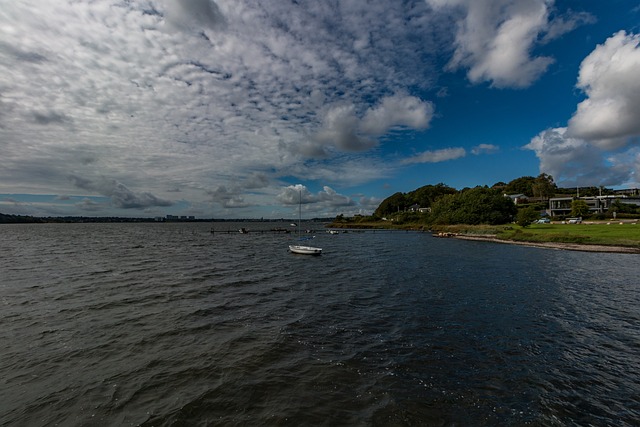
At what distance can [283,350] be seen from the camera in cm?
1404

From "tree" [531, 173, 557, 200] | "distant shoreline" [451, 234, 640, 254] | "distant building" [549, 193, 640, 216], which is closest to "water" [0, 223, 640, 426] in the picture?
"distant shoreline" [451, 234, 640, 254]

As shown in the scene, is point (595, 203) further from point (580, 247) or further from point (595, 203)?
point (580, 247)

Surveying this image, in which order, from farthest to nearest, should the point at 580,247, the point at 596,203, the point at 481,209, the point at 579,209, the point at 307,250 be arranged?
the point at 596,203 < the point at 481,209 < the point at 579,209 < the point at 307,250 < the point at 580,247

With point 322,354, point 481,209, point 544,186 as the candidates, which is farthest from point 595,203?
point 322,354

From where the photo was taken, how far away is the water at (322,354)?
9578 mm

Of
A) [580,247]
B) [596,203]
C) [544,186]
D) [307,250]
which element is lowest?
[307,250]

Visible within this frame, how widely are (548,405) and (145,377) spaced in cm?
1433

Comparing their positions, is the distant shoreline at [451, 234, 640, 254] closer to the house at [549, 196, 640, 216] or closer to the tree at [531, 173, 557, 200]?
the house at [549, 196, 640, 216]

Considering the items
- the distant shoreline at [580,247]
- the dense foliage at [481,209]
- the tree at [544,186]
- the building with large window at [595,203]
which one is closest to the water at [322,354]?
the distant shoreline at [580,247]

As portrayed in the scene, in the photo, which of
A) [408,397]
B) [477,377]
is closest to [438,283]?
[477,377]

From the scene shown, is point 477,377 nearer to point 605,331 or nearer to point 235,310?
point 605,331

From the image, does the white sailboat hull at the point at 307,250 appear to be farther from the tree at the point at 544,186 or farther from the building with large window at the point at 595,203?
the tree at the point at 544,186

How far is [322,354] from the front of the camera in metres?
13.6

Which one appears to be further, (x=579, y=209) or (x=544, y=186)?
(x=544, y=186)
